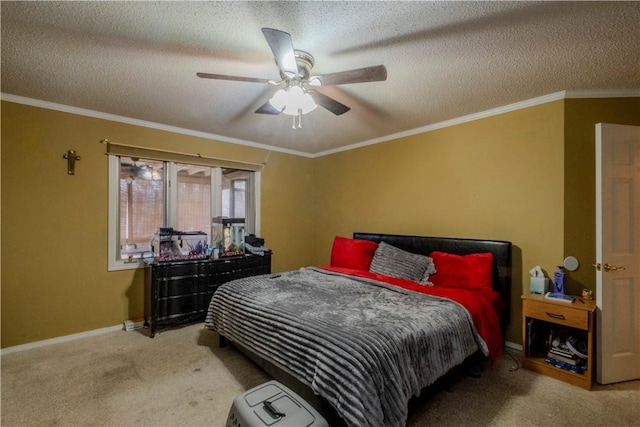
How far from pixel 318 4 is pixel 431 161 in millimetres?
2563

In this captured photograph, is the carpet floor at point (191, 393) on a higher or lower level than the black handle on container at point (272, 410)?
lower

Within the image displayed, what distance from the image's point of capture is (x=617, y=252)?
2283mm

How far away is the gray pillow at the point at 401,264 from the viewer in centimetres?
314

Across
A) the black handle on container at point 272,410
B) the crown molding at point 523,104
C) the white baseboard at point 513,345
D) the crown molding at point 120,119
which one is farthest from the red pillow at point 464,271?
the crown molding at point 120,119

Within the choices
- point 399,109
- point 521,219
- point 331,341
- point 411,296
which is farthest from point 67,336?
point 521,219

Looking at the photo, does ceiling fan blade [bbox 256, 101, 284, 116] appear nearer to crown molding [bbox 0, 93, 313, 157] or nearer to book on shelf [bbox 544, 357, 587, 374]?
crown molding [bbox 0, 93, 313, 157]

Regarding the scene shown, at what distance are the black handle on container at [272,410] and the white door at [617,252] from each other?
2.55 metres

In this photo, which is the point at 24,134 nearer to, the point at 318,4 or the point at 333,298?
the point at 318,4

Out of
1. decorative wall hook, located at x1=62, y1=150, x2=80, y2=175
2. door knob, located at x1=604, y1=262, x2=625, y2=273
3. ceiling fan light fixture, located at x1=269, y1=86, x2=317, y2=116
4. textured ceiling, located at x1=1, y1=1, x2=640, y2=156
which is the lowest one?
door knob, located at x1=604, y1=262, x2=625, y2=273

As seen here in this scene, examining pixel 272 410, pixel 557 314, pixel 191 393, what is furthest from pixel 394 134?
pixel 191 393

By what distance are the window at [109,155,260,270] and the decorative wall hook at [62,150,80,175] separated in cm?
32

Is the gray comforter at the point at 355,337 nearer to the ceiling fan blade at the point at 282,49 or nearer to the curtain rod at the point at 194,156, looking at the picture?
the ceiling fan blade at the point at 282,49

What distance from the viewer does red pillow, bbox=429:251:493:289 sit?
2797mm

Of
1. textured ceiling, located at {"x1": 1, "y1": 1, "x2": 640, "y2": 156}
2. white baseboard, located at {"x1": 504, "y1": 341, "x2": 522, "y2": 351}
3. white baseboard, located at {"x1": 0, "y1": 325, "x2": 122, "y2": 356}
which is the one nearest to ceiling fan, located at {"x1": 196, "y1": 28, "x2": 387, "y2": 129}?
textured ceiling, located at {"x1": 1, "y1": 1, "x2": 640, "y2": 156}
